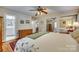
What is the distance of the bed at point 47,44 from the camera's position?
175 centimetres

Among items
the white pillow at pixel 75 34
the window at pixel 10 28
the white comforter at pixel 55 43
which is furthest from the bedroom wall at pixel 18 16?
the white pillow at pixel 75 34

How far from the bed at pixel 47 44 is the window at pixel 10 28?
161mm

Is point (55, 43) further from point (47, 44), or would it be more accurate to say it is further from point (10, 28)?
point (10, 28)

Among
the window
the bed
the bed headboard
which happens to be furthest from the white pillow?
the window

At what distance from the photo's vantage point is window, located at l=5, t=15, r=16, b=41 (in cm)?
177

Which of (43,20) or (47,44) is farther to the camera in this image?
(43,20)

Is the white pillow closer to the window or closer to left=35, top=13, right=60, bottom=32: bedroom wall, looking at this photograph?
left=35, top=13, right=60, bottom=32: bedroom wall

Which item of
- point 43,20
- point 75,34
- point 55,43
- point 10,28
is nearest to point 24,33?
point 10,28

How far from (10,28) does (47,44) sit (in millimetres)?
648

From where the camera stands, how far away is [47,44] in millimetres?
1785

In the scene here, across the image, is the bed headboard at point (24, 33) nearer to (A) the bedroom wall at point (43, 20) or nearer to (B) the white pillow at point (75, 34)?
(A) the bedroom wall at point (43, 20)

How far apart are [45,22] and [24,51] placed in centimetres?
60

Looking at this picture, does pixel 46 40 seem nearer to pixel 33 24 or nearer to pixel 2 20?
pixel 33 24

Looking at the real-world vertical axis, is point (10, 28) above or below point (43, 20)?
below
